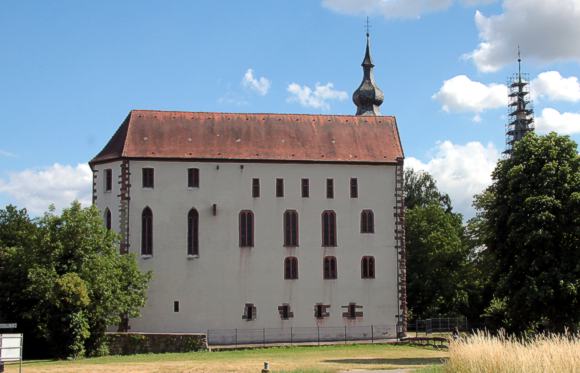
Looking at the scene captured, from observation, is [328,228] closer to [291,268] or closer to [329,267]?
[329,267]

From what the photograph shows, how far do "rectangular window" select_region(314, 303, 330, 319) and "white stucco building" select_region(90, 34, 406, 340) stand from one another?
0.06 m

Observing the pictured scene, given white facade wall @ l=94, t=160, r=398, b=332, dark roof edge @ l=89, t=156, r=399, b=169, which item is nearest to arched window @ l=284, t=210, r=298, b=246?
white facade wall @ l=94, t=160, r=398, b=332

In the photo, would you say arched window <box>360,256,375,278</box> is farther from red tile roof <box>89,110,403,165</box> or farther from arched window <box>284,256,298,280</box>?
red tile roof <box>89,110,403,165</box>

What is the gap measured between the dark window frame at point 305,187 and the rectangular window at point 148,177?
31.6 ft

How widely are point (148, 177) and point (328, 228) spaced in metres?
12.0

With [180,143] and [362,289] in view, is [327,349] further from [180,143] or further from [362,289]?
[180,143]

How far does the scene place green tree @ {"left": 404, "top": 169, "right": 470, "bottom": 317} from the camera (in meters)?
64.2

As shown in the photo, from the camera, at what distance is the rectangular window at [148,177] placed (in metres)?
51.1

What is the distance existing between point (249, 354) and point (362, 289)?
42.9ft

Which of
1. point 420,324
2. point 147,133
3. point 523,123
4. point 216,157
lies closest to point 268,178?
point 216,157

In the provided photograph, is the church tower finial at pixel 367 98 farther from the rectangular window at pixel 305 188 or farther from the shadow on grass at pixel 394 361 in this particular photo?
the shadow on grass at pixel 394 361

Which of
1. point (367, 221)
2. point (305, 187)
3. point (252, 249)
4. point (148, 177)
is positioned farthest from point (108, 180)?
point (367, 221)

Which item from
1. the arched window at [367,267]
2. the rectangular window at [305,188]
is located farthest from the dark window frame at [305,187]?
the arched window at [367,267]

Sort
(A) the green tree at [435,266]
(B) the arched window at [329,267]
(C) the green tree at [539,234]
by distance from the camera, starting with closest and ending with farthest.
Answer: (C) the green tree at [539,234] → (B) the arched window at [329,267] → (A) the green tree at [435,266]
